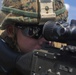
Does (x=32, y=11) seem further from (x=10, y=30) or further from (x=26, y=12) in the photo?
(x=10, y=30)

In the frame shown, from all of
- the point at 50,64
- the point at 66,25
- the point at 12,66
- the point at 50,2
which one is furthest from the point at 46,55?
the point at 50,2

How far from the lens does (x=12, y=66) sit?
2416mm

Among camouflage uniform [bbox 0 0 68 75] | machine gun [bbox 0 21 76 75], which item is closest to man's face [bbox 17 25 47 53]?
camouflage uniform [bbox 0 0 68 75]

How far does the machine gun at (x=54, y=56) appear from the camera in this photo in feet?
6.30

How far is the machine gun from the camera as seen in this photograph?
1920 millimetres

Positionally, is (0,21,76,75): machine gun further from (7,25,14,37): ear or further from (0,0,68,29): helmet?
(7,25,14,37): ear

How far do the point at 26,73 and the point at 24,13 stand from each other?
0.61 meters

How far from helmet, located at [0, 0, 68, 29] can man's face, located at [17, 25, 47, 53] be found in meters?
0.14

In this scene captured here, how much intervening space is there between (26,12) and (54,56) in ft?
2.37

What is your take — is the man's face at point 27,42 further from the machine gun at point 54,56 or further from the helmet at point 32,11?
the machine gun at point 54,56

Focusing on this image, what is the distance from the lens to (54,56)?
6.54 ft

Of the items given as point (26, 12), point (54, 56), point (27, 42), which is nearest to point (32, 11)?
point (26, 12)

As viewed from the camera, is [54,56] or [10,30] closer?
[54,56]

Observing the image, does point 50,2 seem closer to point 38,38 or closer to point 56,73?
point 38,38
